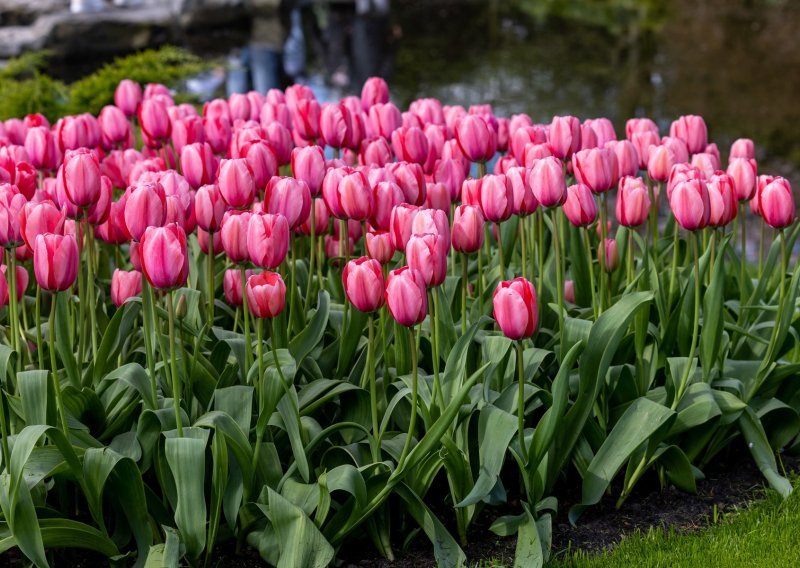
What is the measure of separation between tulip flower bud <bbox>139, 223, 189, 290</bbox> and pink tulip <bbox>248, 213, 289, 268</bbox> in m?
0.19

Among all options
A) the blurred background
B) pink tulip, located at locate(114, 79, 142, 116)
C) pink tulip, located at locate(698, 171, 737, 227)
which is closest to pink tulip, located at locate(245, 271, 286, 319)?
pink tulip, located at locate(698, 171, 737, 227)

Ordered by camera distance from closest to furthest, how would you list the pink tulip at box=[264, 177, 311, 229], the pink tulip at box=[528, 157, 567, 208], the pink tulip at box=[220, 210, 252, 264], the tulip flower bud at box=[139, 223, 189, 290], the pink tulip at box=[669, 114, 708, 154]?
the tulip flower bud at box=[139, 223, 189, 290] < the pink tulip at box=[220, 210, 252, 264] < the pink tulip at box=[264, 177, 311, 229] < the pink tulip at box=[528, 157, 567, 208] < the pink tulip at box=[669, 114, 708, 154]

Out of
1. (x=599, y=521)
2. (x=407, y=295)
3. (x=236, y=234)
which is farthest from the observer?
(x=599, y=521)

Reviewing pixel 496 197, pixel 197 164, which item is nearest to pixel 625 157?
pixel 496 197

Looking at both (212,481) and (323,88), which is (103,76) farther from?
→ (323,88)

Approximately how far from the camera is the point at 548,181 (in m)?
2.75

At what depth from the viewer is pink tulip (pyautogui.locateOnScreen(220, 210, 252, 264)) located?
8.29 feet

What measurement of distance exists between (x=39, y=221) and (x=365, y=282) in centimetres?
76

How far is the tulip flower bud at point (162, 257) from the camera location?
2.27 metres

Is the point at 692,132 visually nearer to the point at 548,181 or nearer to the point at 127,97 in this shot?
the point at 548,181

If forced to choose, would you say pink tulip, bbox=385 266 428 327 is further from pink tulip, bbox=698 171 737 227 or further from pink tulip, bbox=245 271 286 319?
pink tulip, bbox=698 171 737 227

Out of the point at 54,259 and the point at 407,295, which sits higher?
the point at 54,259

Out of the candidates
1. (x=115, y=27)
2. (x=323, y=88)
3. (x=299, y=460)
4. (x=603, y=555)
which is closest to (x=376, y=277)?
(x=299, y=460)

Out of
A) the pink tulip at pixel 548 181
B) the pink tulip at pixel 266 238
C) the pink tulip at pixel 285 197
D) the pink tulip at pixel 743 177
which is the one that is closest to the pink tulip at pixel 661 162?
the pink tulip at pixel 743 177
